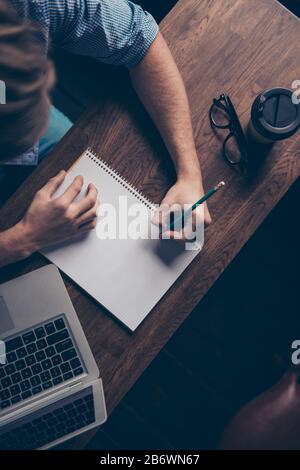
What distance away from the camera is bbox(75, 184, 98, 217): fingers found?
945 mm

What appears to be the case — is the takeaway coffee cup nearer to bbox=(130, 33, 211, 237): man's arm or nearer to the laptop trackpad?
bbox=(130, 33, 211, 237): man's arm

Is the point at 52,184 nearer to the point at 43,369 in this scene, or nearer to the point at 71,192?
the point at 71,192

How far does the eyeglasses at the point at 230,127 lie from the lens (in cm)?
97

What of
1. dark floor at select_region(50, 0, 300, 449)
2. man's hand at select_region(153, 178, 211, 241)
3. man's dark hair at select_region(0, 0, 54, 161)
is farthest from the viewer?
dark floor at select_region(50, 0, 300, 449)

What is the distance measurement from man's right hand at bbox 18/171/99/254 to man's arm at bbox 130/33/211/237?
18 cm

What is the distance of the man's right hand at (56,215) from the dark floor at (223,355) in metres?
0.67

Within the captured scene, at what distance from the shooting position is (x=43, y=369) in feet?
3.08

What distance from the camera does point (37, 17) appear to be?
0.83 meters

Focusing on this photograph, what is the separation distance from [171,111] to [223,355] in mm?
1020

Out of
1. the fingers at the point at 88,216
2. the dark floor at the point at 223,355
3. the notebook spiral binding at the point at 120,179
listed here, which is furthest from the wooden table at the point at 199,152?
the dark floor at the point at 223,355

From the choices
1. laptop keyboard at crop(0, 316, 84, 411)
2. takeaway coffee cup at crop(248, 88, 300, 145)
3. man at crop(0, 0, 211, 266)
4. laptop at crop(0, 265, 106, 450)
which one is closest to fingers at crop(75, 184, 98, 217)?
man at crop(0, 0, 211, 266)

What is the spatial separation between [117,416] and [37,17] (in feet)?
4.32

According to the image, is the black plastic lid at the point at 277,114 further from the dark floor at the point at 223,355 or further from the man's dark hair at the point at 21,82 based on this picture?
the dark floor at the point at 223,355

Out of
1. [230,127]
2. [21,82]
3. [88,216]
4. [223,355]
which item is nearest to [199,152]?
[230,127]
